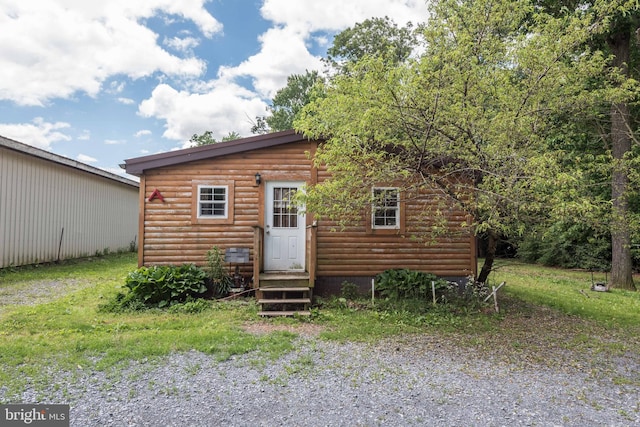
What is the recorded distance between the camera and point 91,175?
43.5 feet

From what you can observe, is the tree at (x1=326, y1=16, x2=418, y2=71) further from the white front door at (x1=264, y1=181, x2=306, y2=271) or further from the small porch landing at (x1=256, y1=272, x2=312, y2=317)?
the small porch landing at (x1=256, y1=272, x2=312, y2=317)

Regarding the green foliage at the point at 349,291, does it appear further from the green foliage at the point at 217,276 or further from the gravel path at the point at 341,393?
the gravel path at the point at 341,393

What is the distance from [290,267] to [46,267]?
321 inches

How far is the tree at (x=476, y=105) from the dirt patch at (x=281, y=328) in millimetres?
1675

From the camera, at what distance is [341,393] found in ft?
10.2

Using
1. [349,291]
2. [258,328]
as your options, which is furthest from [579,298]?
[258,328]

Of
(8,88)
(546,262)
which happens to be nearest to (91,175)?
(8,88)

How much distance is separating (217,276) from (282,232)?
1.49 m

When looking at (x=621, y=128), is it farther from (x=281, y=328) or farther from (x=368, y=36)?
(x=368, y=36)

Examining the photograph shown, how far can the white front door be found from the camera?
722 centimetres

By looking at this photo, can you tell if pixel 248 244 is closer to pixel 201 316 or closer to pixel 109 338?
pixel 201 316

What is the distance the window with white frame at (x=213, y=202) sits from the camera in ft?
23.8

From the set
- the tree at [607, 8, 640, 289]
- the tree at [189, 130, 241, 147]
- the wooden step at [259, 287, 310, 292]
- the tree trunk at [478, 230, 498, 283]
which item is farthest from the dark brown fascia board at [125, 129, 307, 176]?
the tree at [189, 130, 241, 147]

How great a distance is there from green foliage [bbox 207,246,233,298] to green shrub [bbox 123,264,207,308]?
0.22 meters
